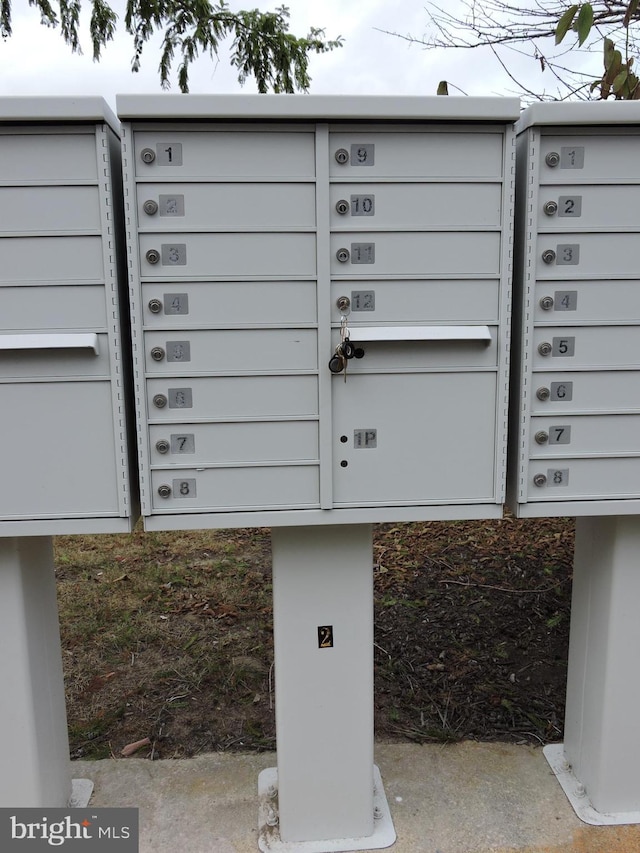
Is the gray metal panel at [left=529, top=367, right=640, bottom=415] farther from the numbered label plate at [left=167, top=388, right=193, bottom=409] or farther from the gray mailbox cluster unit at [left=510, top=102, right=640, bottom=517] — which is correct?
the numbered label plate at [left=167, top=388, right=193, bottom=409]

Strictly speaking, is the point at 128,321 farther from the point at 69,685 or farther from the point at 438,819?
the point at 69,685

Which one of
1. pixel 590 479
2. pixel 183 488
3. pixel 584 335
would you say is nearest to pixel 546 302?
pixel 584 335

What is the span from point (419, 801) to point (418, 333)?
6.10 ft

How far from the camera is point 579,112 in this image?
192 cm

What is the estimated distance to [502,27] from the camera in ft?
11.1

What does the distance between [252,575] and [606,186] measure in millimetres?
3730

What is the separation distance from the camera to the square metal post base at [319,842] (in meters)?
2.32

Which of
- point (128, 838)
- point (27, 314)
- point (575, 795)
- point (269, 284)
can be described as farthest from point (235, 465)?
point (575, 795)

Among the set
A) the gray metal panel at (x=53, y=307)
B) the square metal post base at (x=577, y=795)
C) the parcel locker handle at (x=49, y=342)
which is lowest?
the square metal post base at (x=577, y=795)

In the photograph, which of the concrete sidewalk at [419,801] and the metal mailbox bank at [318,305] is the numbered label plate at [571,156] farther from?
the concrete sidewalk at [419,801]

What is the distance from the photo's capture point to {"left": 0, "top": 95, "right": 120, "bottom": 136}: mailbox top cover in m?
1.80

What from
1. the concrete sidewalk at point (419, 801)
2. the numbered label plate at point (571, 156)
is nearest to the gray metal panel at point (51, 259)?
the numbered label plate at point (571, 156)

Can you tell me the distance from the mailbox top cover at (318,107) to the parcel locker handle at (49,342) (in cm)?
64

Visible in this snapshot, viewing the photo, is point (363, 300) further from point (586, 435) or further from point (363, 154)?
point (586, 435)
